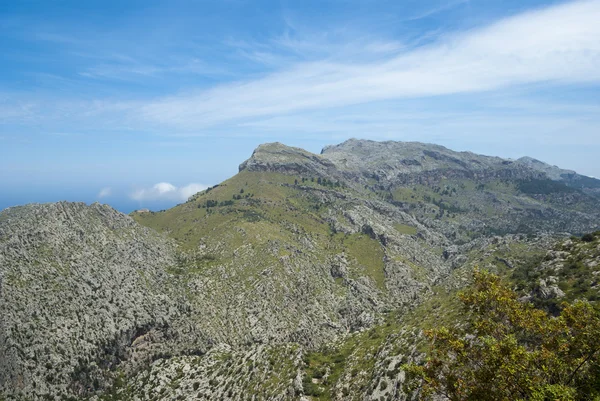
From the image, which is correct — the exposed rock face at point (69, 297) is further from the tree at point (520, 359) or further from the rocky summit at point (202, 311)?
the tree at point (520, 359)

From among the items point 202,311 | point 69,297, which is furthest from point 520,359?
point 202,311

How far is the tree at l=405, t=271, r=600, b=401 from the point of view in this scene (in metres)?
21.3

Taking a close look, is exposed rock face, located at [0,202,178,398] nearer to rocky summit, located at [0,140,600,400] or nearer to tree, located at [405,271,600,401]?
rocky summit, located at [0,140,600,400]

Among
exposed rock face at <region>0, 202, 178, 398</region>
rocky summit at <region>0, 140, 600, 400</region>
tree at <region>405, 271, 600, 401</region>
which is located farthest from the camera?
exposed rock face at <region>0, 202, 178, 398</region>

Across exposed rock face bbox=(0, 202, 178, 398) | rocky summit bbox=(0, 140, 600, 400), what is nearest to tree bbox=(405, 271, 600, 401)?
rocky summit bbox=(0, 140, 600, 400)

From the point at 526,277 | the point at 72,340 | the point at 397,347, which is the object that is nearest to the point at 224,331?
the point at 72,340

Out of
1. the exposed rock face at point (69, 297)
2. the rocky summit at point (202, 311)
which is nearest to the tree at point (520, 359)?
the rocky summit at point (202, 311)

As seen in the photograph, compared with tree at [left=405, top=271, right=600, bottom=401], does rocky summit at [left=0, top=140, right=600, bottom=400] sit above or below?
below

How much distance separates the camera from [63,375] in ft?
347

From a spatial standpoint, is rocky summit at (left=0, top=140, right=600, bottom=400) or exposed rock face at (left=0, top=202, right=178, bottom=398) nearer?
rocky summit at (left=0, top=140, right=600, bottom=400)

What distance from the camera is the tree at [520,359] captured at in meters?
21.3

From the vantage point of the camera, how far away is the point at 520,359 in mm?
21453

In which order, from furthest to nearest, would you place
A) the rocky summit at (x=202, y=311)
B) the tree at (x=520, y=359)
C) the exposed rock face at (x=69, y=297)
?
the exposed rock face at (x=69, y=297) < the rocky summit at (x=202, y=311) < the tree at (x=520, y=359)

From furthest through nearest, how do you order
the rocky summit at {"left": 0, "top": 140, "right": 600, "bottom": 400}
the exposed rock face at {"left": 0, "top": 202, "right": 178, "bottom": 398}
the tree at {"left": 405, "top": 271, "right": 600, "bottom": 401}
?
the exposed rock face at {"left": 0, "top": 202, "right": 178, "bottom": 398} → the rocky summit at {"left": 0, "top": 140, "right": 600, "bottom": 400} → the tree at {"left": 405, "top": 271, "right": 600, "bottom": 401}
